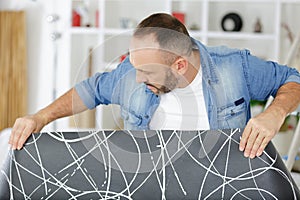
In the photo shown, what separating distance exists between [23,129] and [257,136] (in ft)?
2.00

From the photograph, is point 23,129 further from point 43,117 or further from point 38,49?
point 38,49

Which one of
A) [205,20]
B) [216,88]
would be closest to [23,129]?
[216,88]

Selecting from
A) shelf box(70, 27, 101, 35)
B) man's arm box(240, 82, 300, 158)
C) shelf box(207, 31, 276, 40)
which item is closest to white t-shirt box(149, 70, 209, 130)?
man's arm box(240, 82, 300, 158)

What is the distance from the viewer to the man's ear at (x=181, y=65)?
1685 millimetres

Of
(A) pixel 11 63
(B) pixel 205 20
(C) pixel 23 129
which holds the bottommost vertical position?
(A) pixel 11 63

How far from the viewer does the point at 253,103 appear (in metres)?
4.32

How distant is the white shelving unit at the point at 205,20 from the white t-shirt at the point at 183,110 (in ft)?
8.90

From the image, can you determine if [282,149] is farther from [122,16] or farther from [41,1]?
[41,1]

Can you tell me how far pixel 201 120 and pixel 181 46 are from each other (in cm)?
24

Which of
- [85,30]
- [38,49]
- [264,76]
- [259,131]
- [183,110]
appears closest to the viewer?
[259,131]

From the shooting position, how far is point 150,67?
64.6 inches

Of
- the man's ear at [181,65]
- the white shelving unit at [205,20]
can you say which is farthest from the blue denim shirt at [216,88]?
the white shelving unit at [205,20]

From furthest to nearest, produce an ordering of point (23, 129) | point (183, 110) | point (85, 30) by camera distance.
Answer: point (85, 30) < point (183, 110) < point (23, 129)

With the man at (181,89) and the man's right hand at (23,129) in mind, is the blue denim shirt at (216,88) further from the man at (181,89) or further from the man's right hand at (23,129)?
the man's right hand at (23,129)
